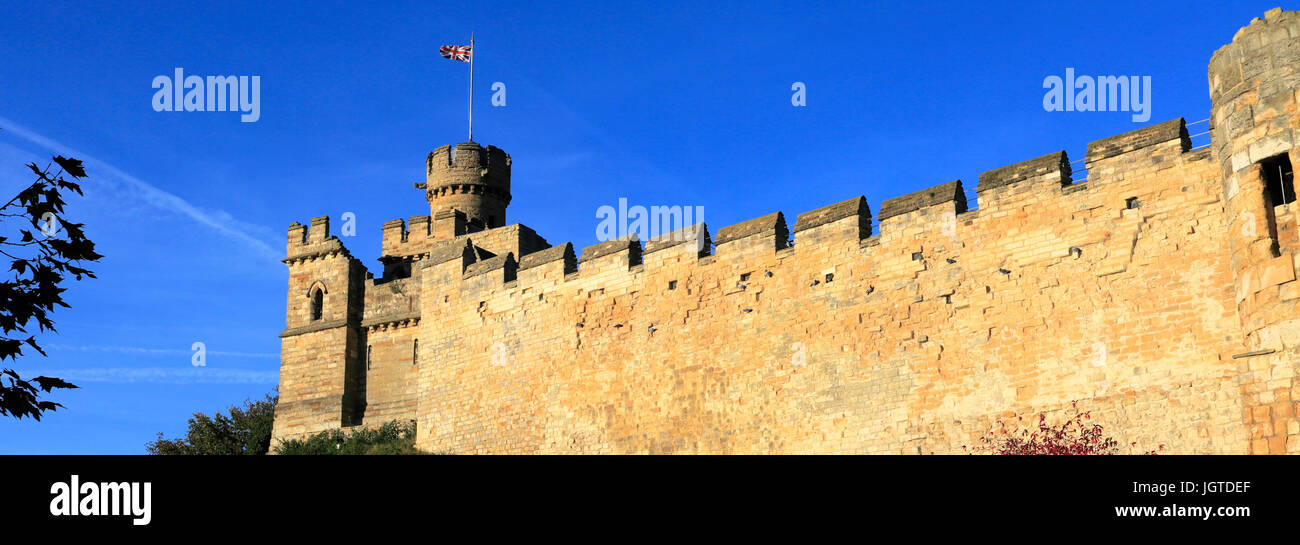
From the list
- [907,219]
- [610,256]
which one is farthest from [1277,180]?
[610,256]

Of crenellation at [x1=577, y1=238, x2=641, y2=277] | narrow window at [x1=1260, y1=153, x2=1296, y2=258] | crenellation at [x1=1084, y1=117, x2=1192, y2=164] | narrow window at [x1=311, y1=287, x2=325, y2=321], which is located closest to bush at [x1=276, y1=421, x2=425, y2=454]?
narrow window at [x1=311, y1=287, x2=325, y2=321]

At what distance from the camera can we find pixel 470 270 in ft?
99.2

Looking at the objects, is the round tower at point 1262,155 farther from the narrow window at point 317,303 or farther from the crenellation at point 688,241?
the narrow window at point 317,303

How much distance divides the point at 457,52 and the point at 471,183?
4.56m

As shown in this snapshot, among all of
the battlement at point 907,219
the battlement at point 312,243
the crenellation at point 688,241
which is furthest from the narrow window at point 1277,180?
the battlement at point 312,243

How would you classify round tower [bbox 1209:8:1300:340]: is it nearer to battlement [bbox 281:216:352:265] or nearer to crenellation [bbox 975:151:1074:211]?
crenellation [bbox 975:151:1074:211]

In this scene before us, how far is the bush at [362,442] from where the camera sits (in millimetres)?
30484

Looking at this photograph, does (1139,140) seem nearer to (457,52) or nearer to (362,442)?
(362,442)

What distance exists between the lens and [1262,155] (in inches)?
584
